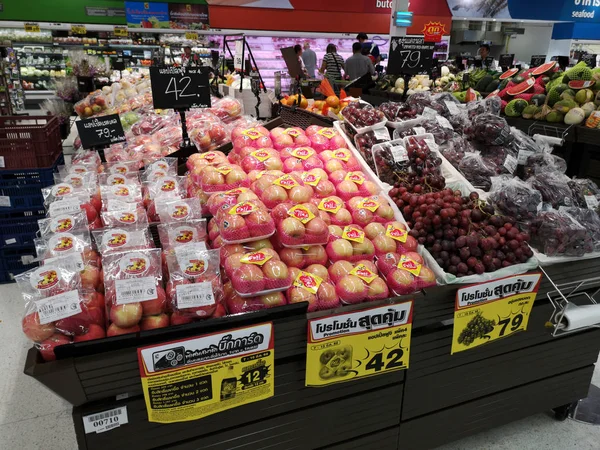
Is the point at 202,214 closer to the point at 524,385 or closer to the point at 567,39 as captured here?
the point at 524,385

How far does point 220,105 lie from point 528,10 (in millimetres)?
14476

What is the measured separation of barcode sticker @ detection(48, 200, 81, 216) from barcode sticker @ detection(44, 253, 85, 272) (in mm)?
455

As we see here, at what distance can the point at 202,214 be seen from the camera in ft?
6.50

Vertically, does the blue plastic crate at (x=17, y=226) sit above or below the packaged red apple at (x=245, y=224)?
below

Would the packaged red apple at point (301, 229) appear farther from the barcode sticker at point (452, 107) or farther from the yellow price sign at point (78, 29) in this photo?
the yellow price sign at point (78, 29)

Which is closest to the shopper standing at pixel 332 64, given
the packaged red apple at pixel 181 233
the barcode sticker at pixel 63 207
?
the barcode sticker at pixel 63 207

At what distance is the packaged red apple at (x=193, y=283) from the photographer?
1.35m

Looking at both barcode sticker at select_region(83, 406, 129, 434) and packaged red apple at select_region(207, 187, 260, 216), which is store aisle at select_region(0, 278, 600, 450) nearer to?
barcode sticker at select_region(83, 406, 129, 434)

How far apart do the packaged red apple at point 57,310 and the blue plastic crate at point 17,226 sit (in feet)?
7.60

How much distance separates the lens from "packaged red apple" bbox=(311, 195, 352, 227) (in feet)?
6.04

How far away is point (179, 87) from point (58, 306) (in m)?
1.94

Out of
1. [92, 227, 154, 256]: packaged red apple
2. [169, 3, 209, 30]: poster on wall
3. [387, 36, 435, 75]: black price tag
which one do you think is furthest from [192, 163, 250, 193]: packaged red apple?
[169, 3, 209, 30]: poster on wall

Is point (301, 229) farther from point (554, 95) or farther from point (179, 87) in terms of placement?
point (554, 95)

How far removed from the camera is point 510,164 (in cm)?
241
